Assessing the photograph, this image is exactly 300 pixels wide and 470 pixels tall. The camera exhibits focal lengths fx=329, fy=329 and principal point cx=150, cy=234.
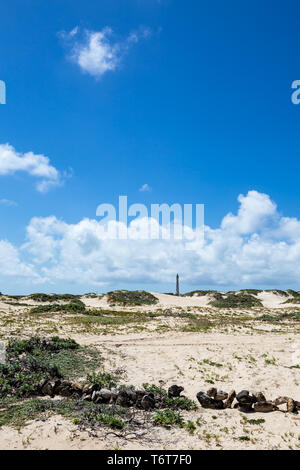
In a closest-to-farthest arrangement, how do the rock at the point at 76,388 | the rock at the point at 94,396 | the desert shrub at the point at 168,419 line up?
the desert shrub at the point at 168,419 < the rock at the point at 94,396 < the rock at the point at 76,388

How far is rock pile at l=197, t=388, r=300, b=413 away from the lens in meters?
10.2

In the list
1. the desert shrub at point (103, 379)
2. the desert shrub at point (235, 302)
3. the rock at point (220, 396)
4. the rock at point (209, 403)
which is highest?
the desert shrub at point (235, 302)

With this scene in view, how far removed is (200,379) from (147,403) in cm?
396

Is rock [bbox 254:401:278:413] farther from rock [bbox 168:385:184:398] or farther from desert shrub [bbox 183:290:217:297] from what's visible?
desert shrub [bbox 183:290:217:297]

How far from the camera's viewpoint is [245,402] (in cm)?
1041

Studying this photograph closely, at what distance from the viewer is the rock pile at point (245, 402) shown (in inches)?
403

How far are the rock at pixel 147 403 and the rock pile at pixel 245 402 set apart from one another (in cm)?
163

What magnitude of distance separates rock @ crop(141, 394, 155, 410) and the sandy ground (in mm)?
1088

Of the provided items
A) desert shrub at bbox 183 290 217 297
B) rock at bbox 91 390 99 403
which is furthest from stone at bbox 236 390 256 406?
desert shrub at bbox 183 290 217 297

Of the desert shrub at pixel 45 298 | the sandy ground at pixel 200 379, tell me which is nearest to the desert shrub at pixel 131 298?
the desert shrub at pixel 45 298

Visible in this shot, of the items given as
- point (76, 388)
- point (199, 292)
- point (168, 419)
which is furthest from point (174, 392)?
point (199, 292)

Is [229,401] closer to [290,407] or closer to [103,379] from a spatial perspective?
[290,407]

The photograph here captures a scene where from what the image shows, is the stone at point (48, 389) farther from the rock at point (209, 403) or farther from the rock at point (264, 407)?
the rock at point (264, 407)
